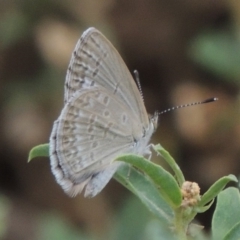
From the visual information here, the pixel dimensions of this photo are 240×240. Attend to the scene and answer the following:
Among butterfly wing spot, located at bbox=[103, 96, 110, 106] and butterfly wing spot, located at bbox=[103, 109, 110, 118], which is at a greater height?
butterfly wing spot, located at bbox=[103, 96, 110, 106]

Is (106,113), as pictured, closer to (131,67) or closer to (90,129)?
(90,129)

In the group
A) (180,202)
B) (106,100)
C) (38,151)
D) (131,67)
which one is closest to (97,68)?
(106,100)

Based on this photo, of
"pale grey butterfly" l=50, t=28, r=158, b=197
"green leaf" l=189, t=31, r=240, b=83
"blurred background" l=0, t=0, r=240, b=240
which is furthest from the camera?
"blurred background" l=0, t=0, r=240, b=240

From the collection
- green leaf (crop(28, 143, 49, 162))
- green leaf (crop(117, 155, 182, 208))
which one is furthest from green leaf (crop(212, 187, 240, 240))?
green leaf (crop(28, 143, 49, 162))

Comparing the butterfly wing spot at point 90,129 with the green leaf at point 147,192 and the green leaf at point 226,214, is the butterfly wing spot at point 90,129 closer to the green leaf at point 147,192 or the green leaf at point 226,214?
the green leaf at point 147,192

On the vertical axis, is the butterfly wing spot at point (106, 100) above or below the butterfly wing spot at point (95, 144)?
above

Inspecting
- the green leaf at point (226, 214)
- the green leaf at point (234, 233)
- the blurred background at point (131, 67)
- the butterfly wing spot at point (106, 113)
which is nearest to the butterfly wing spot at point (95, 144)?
the butterfly wing spot at point (106, 113)

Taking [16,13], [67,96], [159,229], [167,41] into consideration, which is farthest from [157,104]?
[159,229]

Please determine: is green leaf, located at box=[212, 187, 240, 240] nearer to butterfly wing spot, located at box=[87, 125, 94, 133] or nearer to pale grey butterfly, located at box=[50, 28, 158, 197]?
pale grey butterfly, located at box=[50, 28, 158, 197]
